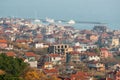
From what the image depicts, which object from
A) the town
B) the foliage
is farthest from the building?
the foliage

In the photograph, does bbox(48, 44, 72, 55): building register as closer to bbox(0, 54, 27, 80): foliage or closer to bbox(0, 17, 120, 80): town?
bbox(0, 17, 120, 80): town

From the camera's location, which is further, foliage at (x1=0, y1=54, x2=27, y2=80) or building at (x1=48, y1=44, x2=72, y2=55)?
building at (x1=48, y1=44, x2=72, y2=55)

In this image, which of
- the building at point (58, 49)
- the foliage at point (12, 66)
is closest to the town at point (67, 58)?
the building at point (58, 49)

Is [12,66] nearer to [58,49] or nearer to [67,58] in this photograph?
[67,58]

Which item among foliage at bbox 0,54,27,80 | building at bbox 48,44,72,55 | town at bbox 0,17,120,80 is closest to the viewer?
foliage at bbox 0,54,27,80

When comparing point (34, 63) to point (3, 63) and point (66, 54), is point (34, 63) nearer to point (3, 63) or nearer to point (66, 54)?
point (66, 54)

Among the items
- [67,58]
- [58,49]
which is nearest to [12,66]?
[67,58]

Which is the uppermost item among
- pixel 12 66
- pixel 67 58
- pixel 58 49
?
pixel 12 66

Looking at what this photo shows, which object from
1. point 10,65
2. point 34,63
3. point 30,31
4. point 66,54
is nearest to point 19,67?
point 10,65

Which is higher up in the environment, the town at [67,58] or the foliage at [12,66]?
the foliage at [12,66]

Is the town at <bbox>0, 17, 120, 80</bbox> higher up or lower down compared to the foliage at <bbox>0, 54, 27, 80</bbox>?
lower down

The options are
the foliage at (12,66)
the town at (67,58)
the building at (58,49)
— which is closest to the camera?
the foliage at (12,66)

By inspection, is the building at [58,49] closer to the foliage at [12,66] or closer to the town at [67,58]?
the town at [67,58]

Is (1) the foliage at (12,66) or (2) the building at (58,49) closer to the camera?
(1) the foliage at (12,66)
